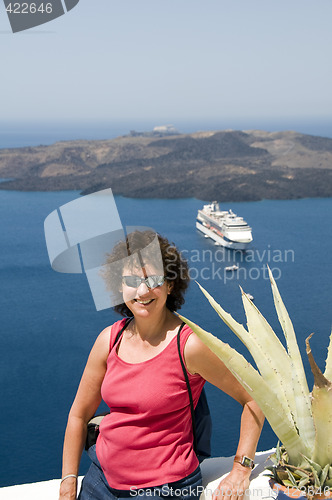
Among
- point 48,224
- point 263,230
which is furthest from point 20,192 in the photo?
point 48,224

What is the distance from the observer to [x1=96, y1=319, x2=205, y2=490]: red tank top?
3.99 feet

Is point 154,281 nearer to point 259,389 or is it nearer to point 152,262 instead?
point 152,262

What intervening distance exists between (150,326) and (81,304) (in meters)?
22.5

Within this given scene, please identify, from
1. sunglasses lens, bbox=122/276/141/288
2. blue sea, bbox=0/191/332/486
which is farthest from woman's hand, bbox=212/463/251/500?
blue sea, bbox=0/191/332/486

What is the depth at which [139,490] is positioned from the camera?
122cm

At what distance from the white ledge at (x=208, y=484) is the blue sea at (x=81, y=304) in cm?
1299

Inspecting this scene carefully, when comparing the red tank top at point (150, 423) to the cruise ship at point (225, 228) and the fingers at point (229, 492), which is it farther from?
the cruise ship at point (225, 228)

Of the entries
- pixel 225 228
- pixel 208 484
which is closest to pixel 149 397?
pixel 208 484

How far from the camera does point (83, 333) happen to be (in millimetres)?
20312

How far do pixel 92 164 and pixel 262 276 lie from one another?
101ft

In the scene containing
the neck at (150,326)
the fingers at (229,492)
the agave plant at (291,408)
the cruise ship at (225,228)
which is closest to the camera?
the agave plant at (291,408)

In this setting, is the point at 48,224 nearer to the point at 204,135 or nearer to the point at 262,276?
the point at 262,276

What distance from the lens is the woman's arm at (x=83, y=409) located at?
1309 millimetres

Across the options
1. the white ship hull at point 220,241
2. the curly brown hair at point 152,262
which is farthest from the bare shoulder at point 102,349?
the white ship hull at point 220,241
